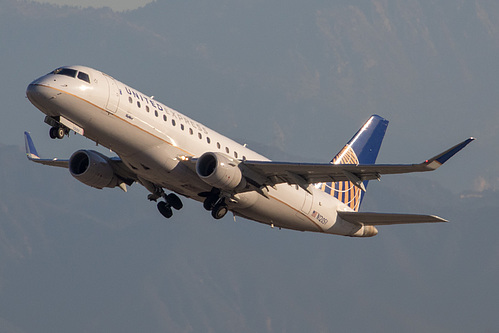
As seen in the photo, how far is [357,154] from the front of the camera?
52.4 m

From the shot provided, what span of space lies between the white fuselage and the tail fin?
6.69 metres

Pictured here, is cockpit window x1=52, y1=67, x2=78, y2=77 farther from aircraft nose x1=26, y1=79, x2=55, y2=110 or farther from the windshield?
aircraft nose x1=26, y1=79, x2=55, y2=110

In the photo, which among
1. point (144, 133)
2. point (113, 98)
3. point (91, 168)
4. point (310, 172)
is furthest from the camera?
point (91, 168)

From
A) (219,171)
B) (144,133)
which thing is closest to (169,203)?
(219,171)

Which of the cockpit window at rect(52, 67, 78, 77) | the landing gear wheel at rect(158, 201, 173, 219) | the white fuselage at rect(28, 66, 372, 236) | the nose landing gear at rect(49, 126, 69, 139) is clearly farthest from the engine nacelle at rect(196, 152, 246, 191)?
the cockpit window at rect(52, 67, 78, 77)

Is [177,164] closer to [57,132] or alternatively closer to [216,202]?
[216,202]

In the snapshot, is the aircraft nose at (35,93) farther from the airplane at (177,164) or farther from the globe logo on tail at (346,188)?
the globe logo on tail at (346,188)

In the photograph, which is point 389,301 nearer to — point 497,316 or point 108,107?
point 497,316

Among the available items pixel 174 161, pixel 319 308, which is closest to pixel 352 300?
pixel 319 308

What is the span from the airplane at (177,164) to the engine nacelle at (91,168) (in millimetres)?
46

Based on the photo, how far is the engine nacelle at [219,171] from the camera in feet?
125

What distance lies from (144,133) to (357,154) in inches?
717

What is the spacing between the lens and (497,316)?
521 feet

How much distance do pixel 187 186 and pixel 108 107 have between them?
Result: 17.6 ft
